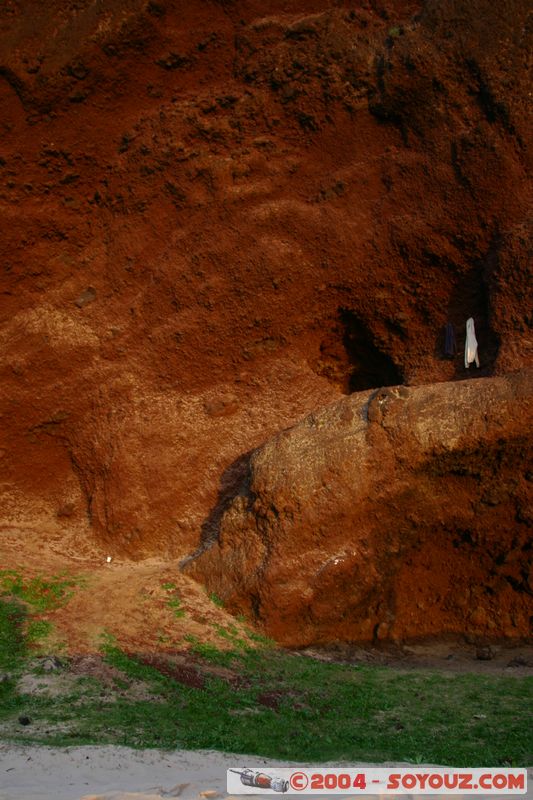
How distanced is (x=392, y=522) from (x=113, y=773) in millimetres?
4441

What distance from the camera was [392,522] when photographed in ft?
28.2

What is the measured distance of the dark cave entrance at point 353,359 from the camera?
423 inches

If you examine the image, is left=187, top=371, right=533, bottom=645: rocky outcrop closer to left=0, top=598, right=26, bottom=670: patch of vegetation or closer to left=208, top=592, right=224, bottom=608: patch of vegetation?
left=208, top=592, right=224, bottom=608: patch of vegetation

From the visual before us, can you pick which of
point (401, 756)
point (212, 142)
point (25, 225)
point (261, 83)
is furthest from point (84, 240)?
point (401, 756)

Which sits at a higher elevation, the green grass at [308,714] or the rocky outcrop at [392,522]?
the rocky outcrop at [392,522]

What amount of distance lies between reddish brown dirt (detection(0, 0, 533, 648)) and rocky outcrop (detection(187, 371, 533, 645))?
1.30 meters

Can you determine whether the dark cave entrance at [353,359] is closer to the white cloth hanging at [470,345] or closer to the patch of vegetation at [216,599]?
the white cloth hanging at [470,345]

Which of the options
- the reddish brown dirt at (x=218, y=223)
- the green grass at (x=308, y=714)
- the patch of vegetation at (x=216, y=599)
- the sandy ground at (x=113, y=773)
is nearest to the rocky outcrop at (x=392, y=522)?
the patch of vegetation at (x=216, y=599)

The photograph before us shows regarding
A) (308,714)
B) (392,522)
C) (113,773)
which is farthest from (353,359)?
(113,773)

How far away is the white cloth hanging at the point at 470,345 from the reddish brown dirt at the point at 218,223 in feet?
0.69

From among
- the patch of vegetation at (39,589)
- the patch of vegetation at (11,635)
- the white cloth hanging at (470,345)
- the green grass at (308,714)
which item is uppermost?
the white cloth hanging at (470,345)

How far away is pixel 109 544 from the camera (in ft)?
32.4

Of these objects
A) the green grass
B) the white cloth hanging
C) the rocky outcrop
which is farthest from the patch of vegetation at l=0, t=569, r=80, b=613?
the white cloth hanging

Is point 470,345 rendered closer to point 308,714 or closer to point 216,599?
point 216,599
